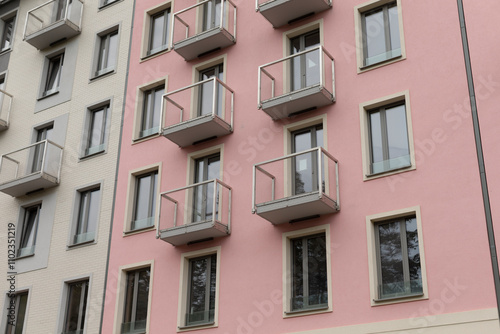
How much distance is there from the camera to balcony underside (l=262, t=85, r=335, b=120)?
19.1 m

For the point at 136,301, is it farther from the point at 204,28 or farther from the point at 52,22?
the point at 52,22

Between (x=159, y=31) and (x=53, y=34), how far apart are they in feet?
15.8

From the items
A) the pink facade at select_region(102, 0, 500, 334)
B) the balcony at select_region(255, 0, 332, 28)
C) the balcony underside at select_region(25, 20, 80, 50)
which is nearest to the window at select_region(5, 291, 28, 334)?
the pink facade at select_region(102, 0, 500, 334)

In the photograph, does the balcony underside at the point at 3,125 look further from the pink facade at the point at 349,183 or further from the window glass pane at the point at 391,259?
the window glass pane at the point at 391,259

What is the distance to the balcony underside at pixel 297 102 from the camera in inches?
753

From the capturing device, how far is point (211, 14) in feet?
77.4

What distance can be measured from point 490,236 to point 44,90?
18080 mm

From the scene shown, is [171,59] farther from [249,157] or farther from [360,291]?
[360,291]

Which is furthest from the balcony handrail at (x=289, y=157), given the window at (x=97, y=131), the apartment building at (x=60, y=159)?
the window at (x=97, y=131)

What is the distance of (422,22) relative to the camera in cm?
1891

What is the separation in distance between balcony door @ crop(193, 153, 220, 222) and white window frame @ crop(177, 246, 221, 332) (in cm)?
99

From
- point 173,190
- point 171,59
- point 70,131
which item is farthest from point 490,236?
point 70,131

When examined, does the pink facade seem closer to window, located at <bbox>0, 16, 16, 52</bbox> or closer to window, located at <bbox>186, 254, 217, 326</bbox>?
window, located at <bbox>186, 254, 217, 326</bbox>

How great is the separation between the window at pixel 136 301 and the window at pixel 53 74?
9.16 meters
